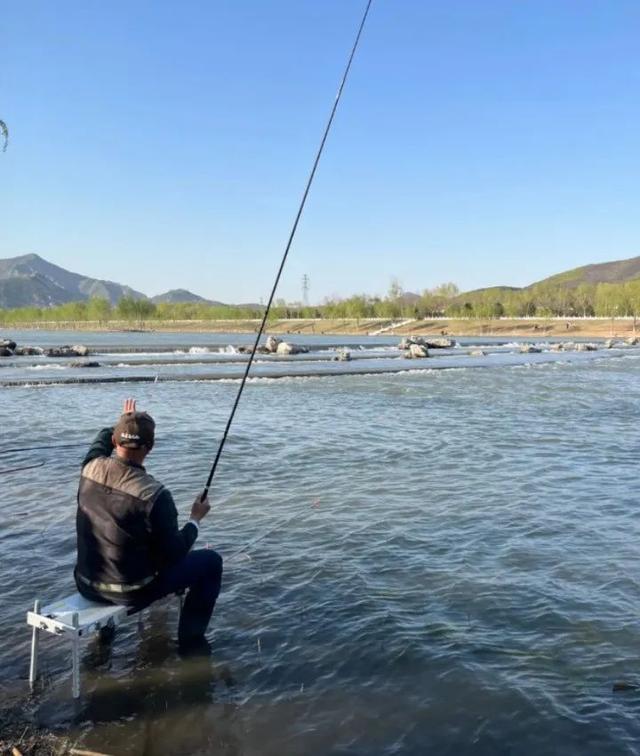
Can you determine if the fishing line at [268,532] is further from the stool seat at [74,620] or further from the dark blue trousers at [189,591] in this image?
the stool seat at [74,620]

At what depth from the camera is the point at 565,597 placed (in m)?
7.69

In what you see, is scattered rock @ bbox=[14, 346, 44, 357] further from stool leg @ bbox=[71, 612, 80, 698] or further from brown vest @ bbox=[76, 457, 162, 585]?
stool leg @ bbox=[71, 612, 80, 698]

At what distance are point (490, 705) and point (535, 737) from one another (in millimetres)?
496

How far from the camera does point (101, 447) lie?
257 inches

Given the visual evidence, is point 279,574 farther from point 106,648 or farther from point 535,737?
point 535,737

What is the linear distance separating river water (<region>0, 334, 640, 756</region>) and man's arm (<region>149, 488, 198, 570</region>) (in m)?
1.10

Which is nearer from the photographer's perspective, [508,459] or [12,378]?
[508,459]

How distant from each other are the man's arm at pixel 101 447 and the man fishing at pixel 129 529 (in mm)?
200

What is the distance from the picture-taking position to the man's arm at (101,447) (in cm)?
645

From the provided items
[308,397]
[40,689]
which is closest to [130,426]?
[40,689]

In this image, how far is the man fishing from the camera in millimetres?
5727

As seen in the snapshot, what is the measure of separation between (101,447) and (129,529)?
1.11m

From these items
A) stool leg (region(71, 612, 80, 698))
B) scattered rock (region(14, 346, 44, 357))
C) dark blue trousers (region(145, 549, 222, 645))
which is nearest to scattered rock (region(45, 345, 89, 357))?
scattered rock (region(14, 346, 44, 357))

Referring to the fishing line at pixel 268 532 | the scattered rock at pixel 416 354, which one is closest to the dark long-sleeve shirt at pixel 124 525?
the fishing line at pixel 268 532
